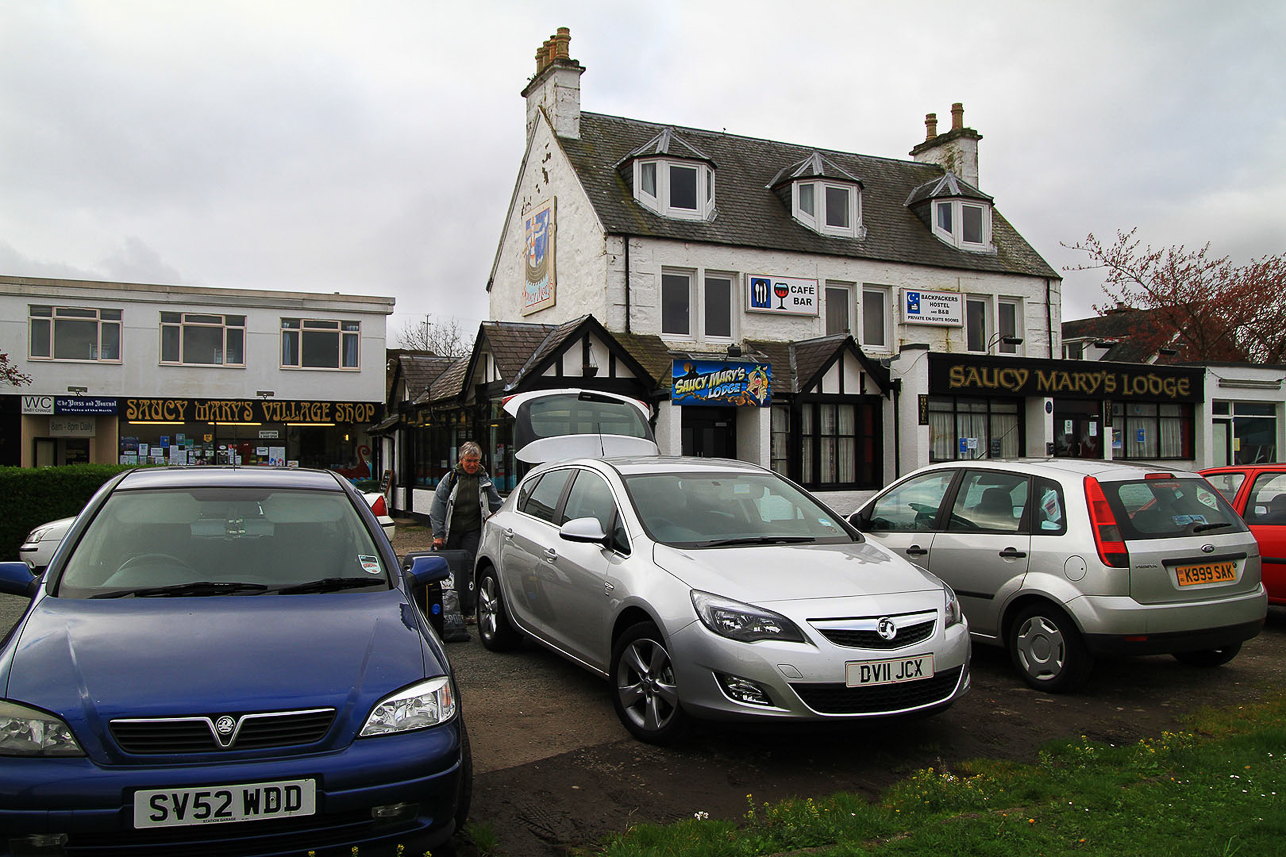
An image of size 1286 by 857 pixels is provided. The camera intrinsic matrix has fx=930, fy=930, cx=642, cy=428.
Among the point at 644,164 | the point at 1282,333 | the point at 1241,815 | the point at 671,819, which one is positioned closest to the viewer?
the point at 1241,815

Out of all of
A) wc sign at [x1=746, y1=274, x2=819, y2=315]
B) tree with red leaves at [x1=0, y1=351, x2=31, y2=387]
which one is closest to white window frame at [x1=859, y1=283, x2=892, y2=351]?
wc sign at [x1=746, y1=274, x2=819, y2=315]

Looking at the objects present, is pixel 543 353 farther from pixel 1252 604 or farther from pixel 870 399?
pixel 1252 604

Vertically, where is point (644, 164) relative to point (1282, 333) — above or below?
above

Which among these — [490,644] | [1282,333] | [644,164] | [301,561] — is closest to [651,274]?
[644,164]

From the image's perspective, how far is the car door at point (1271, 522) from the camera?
27.2 ft

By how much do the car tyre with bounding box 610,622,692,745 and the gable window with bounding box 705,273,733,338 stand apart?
18.0 m

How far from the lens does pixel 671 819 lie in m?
4.19

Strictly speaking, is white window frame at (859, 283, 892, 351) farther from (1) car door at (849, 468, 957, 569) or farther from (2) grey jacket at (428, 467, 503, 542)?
(2) grey jacket at (428, 467, 503, 542)

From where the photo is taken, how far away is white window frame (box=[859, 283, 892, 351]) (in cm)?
2503

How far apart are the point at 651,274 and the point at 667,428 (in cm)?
424

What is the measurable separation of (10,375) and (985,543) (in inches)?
1045

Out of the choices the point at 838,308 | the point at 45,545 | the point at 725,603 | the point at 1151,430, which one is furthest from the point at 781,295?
the point at 725,603

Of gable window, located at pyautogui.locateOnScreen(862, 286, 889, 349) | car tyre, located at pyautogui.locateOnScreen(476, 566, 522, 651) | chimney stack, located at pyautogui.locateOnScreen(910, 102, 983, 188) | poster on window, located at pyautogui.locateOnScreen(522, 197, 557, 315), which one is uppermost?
chimney stack, located at pyautogui.locateOnScreen(910, 102, 983, 188)

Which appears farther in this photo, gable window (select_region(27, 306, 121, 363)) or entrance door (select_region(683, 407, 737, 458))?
gable window (select_region(27, 306, 121, 363))
